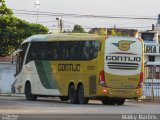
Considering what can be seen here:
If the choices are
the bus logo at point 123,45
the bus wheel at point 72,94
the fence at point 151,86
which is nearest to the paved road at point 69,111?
the bus logo at point 123,45

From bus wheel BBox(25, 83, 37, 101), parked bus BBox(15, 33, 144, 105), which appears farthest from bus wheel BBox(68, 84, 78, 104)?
bus wheel BBox(25, 83, 37, 101)

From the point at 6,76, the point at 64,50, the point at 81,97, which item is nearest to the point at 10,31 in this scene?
the point at 6,76

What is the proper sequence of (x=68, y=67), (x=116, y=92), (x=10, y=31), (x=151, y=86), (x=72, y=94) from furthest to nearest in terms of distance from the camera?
(x=10, y=31) < (x=151, y=86) < (x=68, y=67) < (x=72, y=94) < (x=116, y=92)

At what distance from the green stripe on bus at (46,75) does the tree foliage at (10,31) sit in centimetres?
2009

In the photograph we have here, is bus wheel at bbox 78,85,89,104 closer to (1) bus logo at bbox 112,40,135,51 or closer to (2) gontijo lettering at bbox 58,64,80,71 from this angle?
(2) gontijo lettering at bbox 58,64,80,71

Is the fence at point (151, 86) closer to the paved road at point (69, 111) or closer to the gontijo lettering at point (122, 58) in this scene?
the gontijo lettering at point (122, 58)

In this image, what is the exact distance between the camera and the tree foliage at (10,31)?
167 feet

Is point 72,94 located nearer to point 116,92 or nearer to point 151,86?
point 116,92

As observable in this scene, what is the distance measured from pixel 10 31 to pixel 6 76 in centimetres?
660

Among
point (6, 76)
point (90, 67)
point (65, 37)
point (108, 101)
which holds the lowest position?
point (6, 76)

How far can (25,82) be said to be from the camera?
3278 centimetres

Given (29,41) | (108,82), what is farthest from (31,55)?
(108,82)

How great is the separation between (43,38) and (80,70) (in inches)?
155

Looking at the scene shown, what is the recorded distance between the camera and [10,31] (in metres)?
50.5
